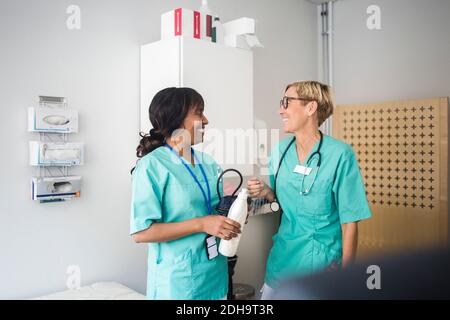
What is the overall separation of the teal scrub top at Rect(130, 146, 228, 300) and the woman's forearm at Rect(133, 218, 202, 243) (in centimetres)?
3

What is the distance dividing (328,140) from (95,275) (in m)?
1.33

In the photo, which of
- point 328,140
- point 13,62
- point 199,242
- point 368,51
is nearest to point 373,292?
point 199,242

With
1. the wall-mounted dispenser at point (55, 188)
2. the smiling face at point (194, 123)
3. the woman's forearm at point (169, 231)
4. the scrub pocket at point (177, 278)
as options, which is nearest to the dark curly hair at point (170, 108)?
the smiling face at point (194, 123)

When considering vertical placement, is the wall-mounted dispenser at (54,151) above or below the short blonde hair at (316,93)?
below

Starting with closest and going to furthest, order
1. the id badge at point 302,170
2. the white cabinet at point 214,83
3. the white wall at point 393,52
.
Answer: the id badge at point 302,170
the white cabinet at point 214,83
the white wall at point 393,52

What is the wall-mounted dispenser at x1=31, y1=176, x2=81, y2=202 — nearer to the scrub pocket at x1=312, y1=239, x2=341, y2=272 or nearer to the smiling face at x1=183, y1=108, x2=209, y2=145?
the smiling face at x1=183, y1=108, x2=209, y2=145

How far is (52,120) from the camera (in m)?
1.90

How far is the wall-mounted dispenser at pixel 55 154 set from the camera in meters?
1.87

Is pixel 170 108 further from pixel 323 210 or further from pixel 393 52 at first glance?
pixel 393 52

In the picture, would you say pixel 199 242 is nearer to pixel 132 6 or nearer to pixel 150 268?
pixel 150 268

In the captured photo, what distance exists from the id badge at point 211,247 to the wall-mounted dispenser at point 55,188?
0.83 meters

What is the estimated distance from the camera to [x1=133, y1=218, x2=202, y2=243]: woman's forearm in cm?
140

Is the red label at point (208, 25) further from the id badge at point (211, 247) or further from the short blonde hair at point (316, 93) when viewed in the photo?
the id badge at point (211, 247)

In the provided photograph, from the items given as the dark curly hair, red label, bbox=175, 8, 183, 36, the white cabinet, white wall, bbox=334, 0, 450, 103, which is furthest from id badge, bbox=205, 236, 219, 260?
white wall, bbox=334, 0, 450, 103
